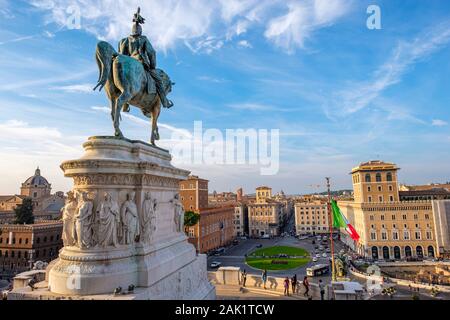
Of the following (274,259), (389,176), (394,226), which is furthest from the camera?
(389,176)

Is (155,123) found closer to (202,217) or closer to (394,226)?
(202,217)

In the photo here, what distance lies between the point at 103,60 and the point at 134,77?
1.09 metres

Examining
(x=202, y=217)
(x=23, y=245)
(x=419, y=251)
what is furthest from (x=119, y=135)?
(x=419, y=251)

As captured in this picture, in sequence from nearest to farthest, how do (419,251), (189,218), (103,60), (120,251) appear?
1. (120,251)
2. (103,60)
3. (189,218)
4. (419,251)

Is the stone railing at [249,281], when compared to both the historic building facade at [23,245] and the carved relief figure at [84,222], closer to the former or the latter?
the carved relief figure at [84,222]

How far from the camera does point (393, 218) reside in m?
60.6

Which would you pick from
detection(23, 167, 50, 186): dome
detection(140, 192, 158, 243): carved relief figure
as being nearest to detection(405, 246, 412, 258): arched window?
detection(140, 192, 158, 243): carved relief figure

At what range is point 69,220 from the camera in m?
8.69

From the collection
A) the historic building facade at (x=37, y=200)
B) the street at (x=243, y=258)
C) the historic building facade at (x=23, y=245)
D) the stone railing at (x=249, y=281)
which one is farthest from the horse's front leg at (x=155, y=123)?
the historic building facade at (x=37, y=200)
